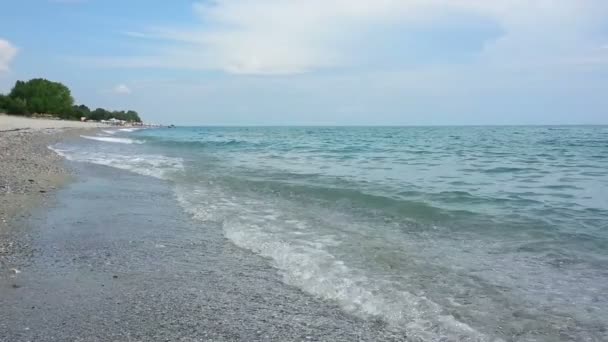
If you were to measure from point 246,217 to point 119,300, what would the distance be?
4298 millimetres

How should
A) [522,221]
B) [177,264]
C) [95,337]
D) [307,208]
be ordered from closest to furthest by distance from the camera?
[95,337] → [177,264] → [522,221] → [307,208]

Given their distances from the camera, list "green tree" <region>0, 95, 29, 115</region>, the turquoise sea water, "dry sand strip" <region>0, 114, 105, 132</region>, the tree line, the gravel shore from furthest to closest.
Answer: the tree line < "green tree" <region>0, 95, 29, 115</region> < "dry sand strip" <region>0, 114, 105, 132</region> < the gravel shore < the turquoise sea water

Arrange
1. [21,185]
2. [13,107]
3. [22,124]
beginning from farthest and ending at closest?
1. [13,107]
2. [22,124]
3. [21,185]

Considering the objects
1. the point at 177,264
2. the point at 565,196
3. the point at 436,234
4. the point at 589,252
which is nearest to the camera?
the point at 177,264

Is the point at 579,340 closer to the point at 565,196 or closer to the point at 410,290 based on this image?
the point at 410,290

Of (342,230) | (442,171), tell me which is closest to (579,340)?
(342,230)

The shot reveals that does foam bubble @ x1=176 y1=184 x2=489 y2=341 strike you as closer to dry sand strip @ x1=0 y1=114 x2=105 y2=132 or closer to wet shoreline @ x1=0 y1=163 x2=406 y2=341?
wet shoreline @ x1=0 y1=163 x2=406 y2=341

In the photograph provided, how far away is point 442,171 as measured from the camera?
16.4 m

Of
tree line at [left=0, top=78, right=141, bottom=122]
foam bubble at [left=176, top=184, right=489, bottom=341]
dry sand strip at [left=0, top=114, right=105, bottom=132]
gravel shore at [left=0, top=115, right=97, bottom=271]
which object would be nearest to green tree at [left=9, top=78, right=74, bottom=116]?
tree line at [left=0, top=78, right=141, bottom=122]

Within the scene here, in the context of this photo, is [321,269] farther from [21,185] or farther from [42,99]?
[42,99]

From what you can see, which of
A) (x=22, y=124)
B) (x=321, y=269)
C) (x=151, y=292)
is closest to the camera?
(x=151, y=292)

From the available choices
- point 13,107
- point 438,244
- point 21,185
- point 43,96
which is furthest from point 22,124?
point 43,96

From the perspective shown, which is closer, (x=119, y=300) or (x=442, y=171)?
(x=119, y=300)

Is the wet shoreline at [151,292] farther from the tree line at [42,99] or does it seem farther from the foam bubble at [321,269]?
the tree line at [42,99]
